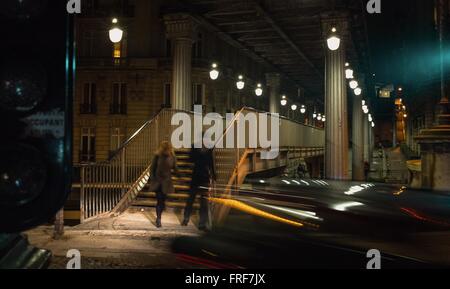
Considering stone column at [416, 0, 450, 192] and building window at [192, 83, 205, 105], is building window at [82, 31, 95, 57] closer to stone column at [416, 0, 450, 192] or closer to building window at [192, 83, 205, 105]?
building window at [192, 83, 205, 105]

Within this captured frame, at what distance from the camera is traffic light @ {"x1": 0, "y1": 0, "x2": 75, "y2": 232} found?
1537mm

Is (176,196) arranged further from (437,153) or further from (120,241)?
(437,153)

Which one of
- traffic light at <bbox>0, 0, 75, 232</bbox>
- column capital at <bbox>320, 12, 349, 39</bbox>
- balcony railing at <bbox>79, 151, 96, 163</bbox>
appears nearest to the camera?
traffic light at <bbox>0, 0, 75, 232</bbox>

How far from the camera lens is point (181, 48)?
63.6 ft

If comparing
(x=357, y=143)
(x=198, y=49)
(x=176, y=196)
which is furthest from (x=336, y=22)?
(x=198, y=49)

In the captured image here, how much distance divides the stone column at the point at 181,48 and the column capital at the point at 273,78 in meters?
19.3

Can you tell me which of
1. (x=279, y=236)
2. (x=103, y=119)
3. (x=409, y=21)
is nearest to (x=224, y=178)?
(x=279, y=236)

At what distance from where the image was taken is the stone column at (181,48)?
62.3ft

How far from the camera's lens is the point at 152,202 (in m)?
13.0

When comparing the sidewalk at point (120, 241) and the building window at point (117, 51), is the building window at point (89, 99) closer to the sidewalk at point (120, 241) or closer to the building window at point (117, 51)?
the building window at point (117, 51)

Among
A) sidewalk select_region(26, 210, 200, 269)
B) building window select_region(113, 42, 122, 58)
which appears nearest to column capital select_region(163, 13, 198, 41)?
sidewalk select_region(26, 210, 200, 269)

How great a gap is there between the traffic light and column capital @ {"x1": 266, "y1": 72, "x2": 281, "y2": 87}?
37210 mm

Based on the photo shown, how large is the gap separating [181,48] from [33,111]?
18276 millimetres

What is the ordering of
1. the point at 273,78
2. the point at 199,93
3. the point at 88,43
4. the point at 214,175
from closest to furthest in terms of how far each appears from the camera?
the point at 214,175 < the point at 273,78 < the point at 88,43 < the point at 199,93
